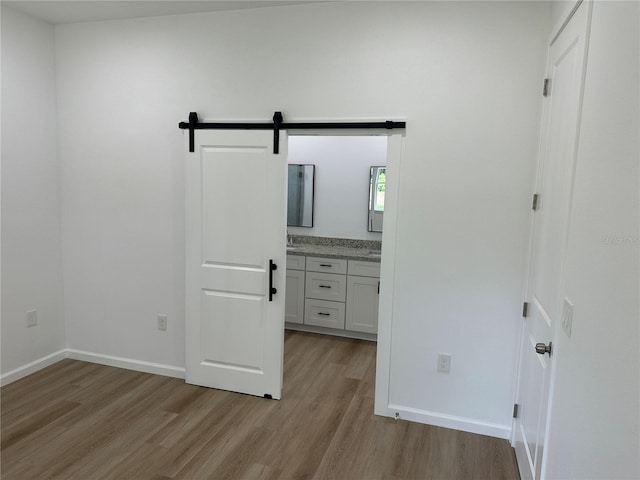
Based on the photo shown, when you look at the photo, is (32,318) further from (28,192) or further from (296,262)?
(296,262)

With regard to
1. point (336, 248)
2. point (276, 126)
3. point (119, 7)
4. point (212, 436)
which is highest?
point (119, 7)

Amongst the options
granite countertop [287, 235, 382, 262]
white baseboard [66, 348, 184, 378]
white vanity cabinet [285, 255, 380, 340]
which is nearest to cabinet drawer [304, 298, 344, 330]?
white vanity cabinet [285, 255, 380, 340]

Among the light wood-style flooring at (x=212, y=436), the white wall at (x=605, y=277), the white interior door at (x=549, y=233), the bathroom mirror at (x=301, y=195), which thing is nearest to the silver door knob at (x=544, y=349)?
the white interior door at (x=549, y=233)

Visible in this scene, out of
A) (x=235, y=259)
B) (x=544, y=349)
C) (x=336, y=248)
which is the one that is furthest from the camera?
(x=336, y=248)

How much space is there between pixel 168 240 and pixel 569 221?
271 cm

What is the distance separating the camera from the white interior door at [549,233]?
181 cm

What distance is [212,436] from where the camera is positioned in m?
2.70

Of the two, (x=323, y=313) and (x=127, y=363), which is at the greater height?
Result: (x=323, y=313)

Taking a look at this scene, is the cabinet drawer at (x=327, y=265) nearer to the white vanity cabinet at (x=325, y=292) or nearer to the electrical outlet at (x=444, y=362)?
the white vanity cabinet at (x=325, y=292)

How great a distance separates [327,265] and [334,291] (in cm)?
28

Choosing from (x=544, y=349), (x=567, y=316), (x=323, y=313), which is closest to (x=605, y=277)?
(x=567, y=316)

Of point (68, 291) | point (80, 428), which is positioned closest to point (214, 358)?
point (80, 428)

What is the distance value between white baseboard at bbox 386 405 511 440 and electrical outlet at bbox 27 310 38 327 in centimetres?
282

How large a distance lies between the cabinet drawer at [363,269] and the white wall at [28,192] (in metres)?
2.59
